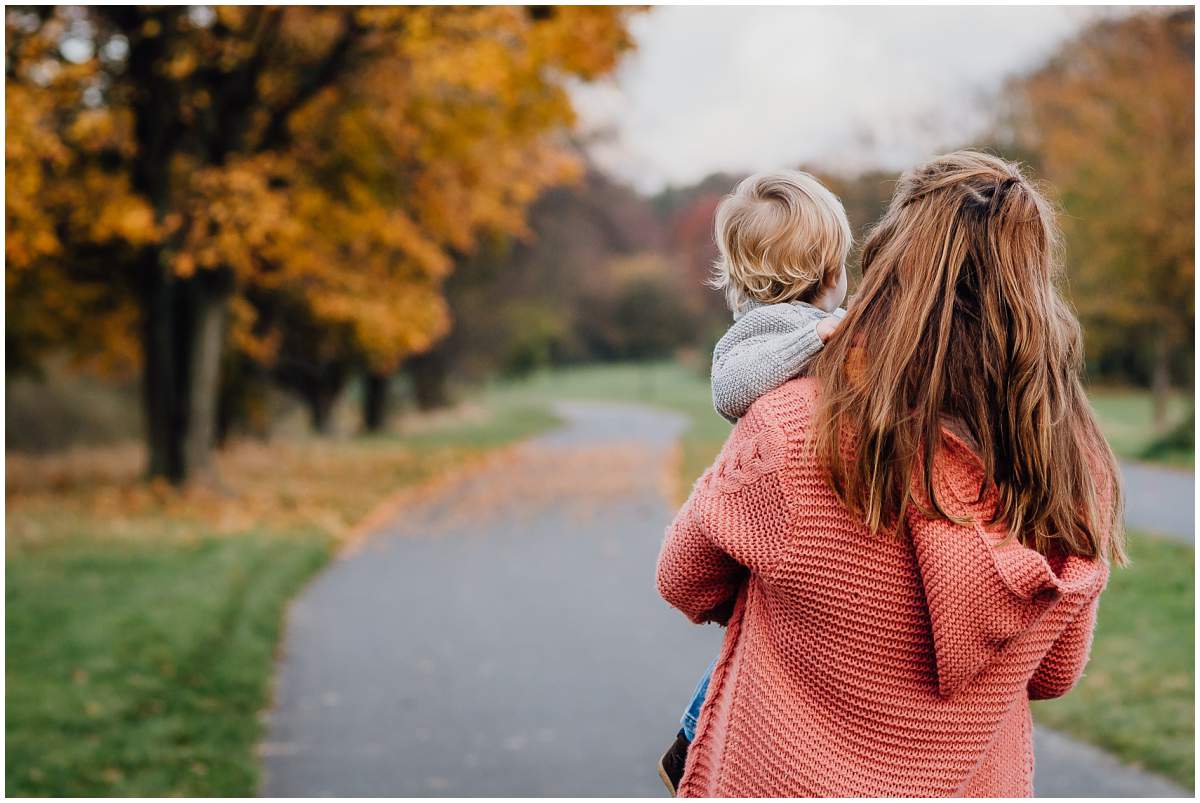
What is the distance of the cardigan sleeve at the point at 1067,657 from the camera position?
2.08 meters

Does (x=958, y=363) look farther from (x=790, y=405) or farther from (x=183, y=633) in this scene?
(x=183, y=633)

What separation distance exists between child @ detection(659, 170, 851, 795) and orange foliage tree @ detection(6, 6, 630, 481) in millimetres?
7916

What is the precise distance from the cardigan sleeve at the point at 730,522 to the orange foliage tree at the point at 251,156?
819 centimetres

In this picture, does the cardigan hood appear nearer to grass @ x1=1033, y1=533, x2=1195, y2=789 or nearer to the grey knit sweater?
the grey knit sweater

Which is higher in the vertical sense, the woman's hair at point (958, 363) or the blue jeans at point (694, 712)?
the woman's hair at point (958, 363)

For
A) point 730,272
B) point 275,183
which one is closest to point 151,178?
point 275,183

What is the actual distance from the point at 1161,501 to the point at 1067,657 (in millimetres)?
10409

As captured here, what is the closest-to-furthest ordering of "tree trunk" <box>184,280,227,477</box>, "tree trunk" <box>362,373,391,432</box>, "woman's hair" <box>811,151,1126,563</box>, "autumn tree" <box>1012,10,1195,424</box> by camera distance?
"woman's hair" <box>811,151,1126,563</box>, "tree trunk" <box>184,280,227,477</box>, "autumn tree" <box>1012,10,1195,424</box>, "tree trunk" <box>362,373,391,432</box>

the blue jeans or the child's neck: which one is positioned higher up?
the child's neck

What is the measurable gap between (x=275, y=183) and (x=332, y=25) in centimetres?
194

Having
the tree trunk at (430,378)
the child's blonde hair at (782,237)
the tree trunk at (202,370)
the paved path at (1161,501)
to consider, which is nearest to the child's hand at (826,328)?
the child's blonde hair at (782,237)

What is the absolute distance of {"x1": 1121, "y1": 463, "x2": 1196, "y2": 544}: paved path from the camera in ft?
31.8

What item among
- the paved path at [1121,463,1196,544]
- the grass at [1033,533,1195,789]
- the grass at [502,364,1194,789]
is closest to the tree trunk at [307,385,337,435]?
the paved path at [1121,463,1196,544]

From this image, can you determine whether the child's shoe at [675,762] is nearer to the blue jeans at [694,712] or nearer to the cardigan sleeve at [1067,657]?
the blue jeans at [694,712]
